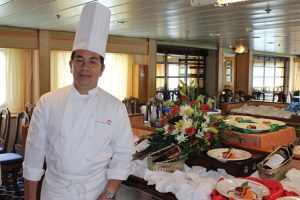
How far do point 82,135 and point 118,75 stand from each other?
5307mm

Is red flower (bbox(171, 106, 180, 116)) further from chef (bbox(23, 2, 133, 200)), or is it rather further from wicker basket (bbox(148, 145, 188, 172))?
chef (bbox(23, 2, 133, 200))

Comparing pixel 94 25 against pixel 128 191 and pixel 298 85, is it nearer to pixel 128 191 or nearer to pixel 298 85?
pixel 128 191

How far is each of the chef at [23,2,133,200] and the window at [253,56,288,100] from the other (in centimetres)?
912

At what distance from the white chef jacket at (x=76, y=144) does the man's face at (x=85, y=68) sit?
70 mm

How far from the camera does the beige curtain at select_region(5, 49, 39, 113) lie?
534cm

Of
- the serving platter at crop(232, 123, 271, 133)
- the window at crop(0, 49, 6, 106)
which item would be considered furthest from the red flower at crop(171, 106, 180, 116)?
the window at crop(0, 49, 6, 106)

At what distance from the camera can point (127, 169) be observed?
1.39 meters

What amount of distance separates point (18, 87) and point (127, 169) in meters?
4.58

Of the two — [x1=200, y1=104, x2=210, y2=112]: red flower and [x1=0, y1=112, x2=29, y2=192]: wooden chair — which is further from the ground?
[x1=200, y1=104, x2=210, y2=112]: red flower

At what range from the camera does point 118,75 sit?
657 centimetres

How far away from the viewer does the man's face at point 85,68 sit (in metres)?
1.28

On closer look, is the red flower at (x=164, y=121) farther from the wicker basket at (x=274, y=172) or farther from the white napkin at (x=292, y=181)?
the white napkin at (x=292, y=181)

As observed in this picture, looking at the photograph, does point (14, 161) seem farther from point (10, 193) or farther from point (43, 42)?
point (43, 42)

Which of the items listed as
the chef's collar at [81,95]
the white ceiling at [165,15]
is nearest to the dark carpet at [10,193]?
the white ceiling at [165,15]
